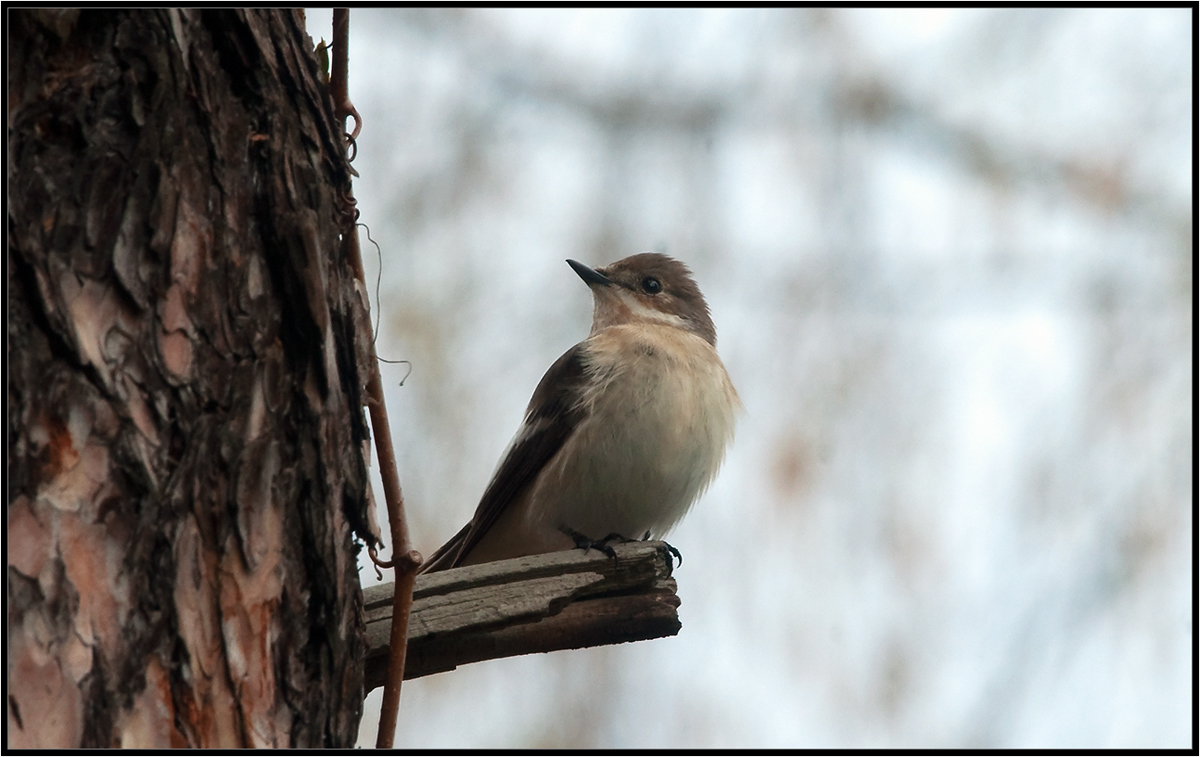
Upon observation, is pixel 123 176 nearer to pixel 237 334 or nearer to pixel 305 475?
pixel 237 334

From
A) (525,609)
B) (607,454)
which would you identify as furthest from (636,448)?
(525,609)

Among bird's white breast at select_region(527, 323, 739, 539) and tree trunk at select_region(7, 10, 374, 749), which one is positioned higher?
bird's white breast at select_region(527, 323, 739, 539)

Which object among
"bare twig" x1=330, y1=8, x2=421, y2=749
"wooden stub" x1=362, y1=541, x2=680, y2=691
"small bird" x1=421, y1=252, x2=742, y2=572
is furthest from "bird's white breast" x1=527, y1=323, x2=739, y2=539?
"bare twig" x1=330, y1=8, x2=421, y2=749

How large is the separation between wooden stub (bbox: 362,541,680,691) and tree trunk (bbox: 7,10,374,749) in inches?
14.1

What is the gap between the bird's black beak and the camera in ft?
23.4

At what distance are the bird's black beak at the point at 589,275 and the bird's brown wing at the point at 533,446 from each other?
83 centimetres

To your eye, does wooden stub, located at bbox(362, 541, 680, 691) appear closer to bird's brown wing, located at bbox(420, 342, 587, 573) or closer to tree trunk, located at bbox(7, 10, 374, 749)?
tree trunk, located at bbox(7, 10, 374, 749)

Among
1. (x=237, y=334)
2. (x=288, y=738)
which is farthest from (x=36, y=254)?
(x=288, y=738)

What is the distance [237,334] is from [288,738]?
97 centimetres

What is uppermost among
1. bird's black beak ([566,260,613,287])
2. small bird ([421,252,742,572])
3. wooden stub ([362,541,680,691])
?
bird's black beak ([566,260,613,287])

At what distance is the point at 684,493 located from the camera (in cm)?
599

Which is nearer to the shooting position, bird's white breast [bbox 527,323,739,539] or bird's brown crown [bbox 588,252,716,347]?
bird's white breast [bbox 527,323,739,539]

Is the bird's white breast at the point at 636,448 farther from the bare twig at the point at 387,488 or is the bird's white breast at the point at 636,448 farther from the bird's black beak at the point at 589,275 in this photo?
the bare twig at the point at 387,488

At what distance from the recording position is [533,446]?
6043mm
